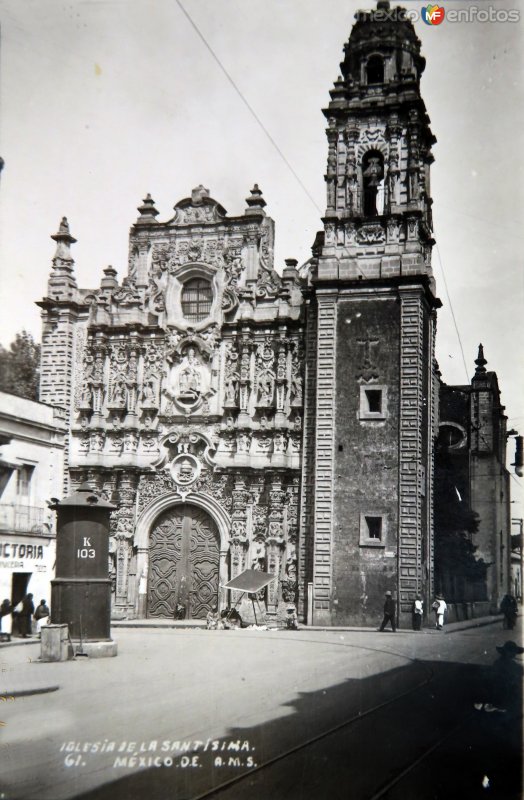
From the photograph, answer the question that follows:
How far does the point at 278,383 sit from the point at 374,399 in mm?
3108

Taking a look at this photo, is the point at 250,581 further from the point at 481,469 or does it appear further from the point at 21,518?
the point at 481,469

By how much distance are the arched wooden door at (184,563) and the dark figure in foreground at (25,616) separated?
21.3 ft

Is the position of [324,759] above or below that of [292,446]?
below

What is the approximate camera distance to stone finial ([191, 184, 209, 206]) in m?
31.4

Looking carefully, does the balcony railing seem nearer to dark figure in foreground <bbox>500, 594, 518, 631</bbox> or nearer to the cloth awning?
the cloth awning

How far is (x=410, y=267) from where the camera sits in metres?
28.3

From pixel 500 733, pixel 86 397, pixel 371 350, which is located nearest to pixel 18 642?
pixel 86 397

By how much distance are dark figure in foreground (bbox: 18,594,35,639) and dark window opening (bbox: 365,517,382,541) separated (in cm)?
962

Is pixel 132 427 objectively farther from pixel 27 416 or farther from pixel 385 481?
pixel 385 481

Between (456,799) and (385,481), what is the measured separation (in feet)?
59.7

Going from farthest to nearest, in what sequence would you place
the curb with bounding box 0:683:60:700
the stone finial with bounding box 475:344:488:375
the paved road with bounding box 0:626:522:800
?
the stone finial with bounding box 475:344:488:375 → the curb with bounding box 0:683:60:700 → the paved road with bounding box 0:626:522:800

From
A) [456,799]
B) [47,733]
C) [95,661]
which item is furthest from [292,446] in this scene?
[456,799]

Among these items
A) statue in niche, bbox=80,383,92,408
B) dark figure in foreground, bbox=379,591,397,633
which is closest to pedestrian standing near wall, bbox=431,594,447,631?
dark figure in foreground, bbox=379,591,397,633

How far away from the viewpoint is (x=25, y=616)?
23.4m
